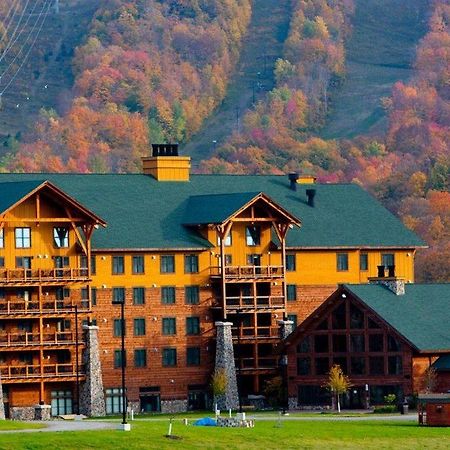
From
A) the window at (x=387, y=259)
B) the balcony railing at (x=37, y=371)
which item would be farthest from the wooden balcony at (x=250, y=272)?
the balcony railing at (x=37, y=371)

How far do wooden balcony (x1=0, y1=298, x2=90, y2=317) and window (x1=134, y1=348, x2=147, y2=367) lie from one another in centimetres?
439

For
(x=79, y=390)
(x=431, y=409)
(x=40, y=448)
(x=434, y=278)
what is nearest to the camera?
(x=40, y=448)

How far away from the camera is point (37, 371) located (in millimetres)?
Answer: 126125

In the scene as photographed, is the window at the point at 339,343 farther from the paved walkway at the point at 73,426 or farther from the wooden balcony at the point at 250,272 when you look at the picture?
the paved walkway at the point at 73,426

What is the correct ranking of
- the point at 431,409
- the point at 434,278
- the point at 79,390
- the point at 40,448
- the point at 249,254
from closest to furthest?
the point at 40,448
the point at 431,409
the point at 79,390
the point at 249,254
the point at 434,278

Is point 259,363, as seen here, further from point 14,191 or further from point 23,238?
point 14,191

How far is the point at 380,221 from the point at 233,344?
1438cm

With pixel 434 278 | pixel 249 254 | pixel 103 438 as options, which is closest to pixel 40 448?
pixel 103 438

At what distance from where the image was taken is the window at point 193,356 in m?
132

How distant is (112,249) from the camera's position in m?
129

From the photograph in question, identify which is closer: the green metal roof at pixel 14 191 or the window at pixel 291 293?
the green metal roof at pixel 14 191

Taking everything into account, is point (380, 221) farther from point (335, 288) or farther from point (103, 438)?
point (103, 438)

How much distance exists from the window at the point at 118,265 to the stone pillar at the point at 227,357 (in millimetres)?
6024

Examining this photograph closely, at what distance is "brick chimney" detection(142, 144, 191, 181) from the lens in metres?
139
